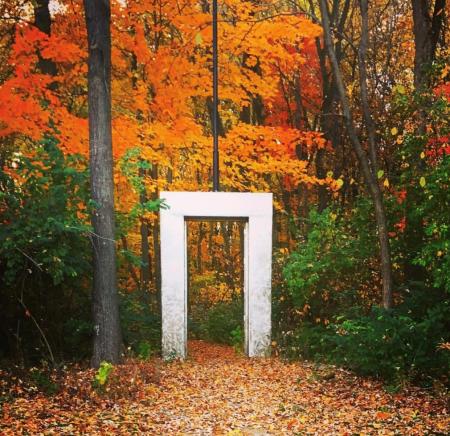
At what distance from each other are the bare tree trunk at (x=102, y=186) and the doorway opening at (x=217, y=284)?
246cm

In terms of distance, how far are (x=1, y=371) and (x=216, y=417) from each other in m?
2.88

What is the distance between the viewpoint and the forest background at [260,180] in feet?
23.0

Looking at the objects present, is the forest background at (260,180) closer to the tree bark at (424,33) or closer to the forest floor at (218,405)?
the tree bark at (424,33)

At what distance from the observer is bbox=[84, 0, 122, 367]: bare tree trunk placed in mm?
7750

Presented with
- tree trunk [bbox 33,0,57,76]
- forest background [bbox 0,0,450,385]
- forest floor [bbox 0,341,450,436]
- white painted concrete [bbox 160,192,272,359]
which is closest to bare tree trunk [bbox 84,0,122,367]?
forest background [bbox 0,0,450,385]

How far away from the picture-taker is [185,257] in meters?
9.53

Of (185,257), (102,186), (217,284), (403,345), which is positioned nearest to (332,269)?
(185,257)

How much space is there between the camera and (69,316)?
8617mm

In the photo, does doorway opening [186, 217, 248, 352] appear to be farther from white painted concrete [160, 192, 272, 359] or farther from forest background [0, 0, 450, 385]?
white painted concrete [160, 192, 272, 359]

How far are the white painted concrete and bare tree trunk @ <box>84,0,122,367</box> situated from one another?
161 centimetres

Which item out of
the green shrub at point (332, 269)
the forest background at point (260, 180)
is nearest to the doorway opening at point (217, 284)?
the forest background at point (260, 180)

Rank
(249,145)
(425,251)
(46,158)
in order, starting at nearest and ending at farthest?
(425,251), (46,158), (249,145)

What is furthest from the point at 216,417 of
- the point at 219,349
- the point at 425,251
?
the point at 219,349

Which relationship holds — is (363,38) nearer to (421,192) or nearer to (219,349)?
(421,192)
